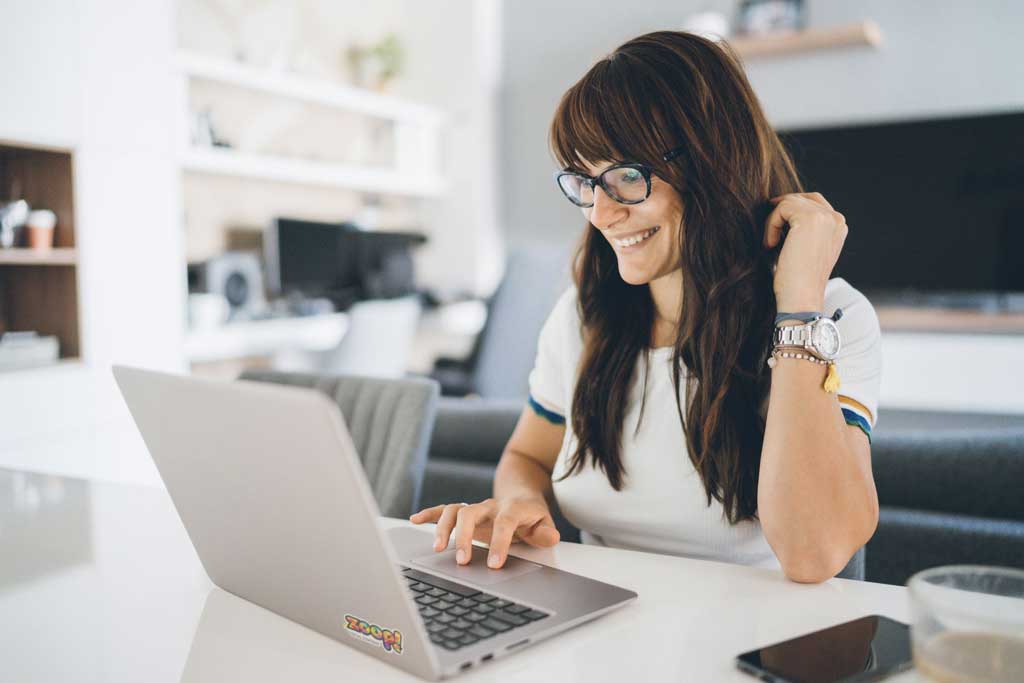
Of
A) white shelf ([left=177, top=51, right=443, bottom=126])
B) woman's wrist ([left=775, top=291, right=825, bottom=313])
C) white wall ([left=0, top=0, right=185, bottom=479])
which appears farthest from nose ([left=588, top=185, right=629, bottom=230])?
white shelf ([left=177, top=51, right=443, bottom=126])

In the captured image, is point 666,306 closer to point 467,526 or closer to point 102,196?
point 467,526

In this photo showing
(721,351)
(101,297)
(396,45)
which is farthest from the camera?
(396,45)

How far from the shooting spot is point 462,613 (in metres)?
0.68

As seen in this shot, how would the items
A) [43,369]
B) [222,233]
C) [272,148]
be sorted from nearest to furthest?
[43,369] → [222,233] → [272,148]

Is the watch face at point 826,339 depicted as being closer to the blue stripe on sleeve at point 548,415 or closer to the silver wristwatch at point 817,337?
the silver wristwatch at point 817,337

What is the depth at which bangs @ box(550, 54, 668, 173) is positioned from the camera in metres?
1.05

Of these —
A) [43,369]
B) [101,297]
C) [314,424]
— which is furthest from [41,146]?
[314,424]

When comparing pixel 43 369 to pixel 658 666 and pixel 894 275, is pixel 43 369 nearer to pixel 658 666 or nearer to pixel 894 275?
pixel 658 666

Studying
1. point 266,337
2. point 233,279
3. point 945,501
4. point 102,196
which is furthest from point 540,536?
point 233,279

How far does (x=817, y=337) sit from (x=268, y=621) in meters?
0.64

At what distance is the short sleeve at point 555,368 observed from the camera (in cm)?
127

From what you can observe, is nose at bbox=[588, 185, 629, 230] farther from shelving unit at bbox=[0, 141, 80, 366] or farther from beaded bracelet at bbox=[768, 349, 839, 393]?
shelving unit at bbox=[0, 141, 80, 366]

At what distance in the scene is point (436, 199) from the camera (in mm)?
5480

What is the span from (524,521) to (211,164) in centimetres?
343
